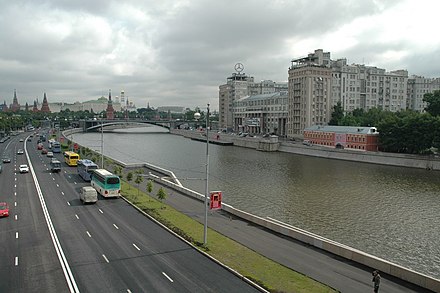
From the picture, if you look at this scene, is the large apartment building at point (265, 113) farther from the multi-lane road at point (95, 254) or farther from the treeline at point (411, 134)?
the multi-lane road at point (95, 254)

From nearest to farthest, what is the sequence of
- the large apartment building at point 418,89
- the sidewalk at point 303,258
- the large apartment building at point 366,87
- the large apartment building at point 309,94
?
1. the sidewalk at point 303,258
2. the large apartment building at point 309,94
3. the large apartment building at point 366,87
4. the large apartment building at point 418,89

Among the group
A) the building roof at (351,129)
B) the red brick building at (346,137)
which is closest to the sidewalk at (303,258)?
the red brick building at (346,137)

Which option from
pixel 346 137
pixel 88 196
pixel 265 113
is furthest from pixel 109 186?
pixel 265 113

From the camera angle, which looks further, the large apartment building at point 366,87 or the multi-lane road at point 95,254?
the large apartment building at point 366,87

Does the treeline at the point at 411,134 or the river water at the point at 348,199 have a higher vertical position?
the treeline at the point at 411,134

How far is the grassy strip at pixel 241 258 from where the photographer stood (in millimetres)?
20594

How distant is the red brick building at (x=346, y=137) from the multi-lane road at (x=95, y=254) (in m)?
74.9

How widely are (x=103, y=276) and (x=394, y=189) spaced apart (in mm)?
48816

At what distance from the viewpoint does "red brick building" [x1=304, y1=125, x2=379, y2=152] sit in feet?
320

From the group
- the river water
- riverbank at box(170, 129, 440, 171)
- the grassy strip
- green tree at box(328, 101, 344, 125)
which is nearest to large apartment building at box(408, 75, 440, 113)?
green tree at box(328, 101, 344, 125)

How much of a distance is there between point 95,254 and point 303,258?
13.3m

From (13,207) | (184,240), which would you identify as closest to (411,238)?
(184,240)

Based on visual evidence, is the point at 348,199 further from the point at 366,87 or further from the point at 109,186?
the point at 366,87

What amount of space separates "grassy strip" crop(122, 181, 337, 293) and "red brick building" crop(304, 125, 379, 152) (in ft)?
243
